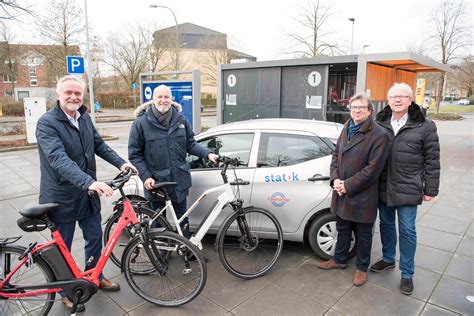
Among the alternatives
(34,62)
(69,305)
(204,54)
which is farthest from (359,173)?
(204,54)

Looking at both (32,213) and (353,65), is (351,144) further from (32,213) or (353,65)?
(353,65)

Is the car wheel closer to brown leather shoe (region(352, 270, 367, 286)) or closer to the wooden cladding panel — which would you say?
brown leather shoe (region(352, 270, 367, 286))

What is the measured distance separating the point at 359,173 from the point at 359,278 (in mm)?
1051

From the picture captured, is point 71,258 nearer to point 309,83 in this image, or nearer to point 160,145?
point 160,145

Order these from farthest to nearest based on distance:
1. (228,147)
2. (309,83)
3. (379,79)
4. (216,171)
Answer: (309,83)
(379,79)
(228,147)
(216,171)

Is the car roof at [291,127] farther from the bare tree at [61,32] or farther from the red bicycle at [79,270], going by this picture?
the bare tree at [61,32]

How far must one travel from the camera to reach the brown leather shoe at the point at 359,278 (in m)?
3.30

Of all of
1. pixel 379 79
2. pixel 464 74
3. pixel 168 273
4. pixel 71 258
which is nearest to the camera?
pixel 71 258

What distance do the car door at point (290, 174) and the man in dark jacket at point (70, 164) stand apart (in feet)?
4.77

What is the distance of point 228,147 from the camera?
402 centimetres

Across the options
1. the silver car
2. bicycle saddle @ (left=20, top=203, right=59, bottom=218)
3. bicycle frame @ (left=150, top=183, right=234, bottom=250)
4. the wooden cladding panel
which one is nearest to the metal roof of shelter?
the wooden cladding panel

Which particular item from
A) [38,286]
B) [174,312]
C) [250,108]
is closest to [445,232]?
[174,312]

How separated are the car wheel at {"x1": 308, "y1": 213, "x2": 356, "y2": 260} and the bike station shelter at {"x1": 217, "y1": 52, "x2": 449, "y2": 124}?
16.8 feet

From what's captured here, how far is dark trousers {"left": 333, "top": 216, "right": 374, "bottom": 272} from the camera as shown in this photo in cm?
329
